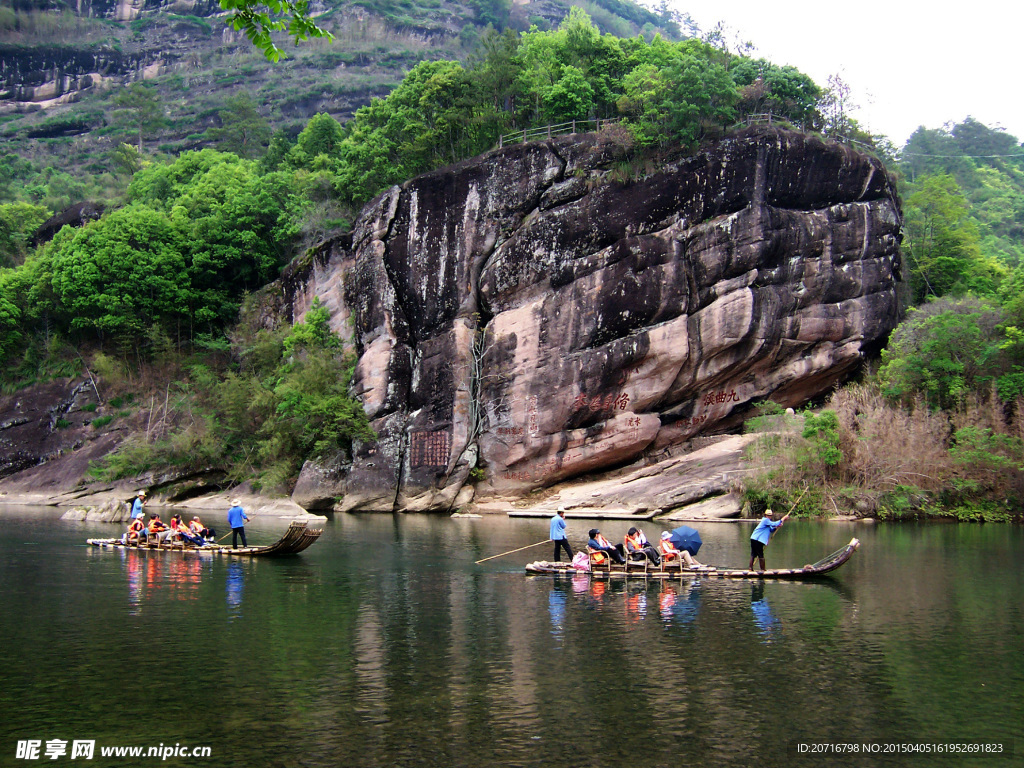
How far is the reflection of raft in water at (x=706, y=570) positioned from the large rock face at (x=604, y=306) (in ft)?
60.6

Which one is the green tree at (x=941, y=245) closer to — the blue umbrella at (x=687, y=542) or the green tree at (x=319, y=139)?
the blue umbrella at (x=687, y=542)

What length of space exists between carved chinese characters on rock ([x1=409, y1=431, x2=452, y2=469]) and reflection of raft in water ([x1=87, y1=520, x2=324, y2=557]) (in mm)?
15470

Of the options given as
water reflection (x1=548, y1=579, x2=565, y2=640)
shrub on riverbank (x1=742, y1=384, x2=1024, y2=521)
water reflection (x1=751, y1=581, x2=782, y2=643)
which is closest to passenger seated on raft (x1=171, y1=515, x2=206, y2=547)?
water reflection (x1=548, y1=579, x2=565, y2=640)

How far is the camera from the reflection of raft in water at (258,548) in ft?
74.6

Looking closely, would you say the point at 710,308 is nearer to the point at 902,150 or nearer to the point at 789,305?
the point at 789,305

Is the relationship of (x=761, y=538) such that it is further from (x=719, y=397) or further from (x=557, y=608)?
(x=719, y=397)

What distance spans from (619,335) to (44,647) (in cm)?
2895

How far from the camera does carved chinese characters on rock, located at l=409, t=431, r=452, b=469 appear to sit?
39.6m

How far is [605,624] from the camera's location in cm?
1493

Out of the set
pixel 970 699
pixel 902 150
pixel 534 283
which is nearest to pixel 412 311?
pixel 534 283

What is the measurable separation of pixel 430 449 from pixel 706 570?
21.7m

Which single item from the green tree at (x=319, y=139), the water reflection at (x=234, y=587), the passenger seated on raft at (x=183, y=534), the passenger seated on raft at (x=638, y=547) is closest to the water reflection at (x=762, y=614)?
the passenger seated on raft at (x=638, y=547)

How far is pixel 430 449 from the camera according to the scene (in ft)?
130

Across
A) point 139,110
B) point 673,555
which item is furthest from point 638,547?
point 139,110
